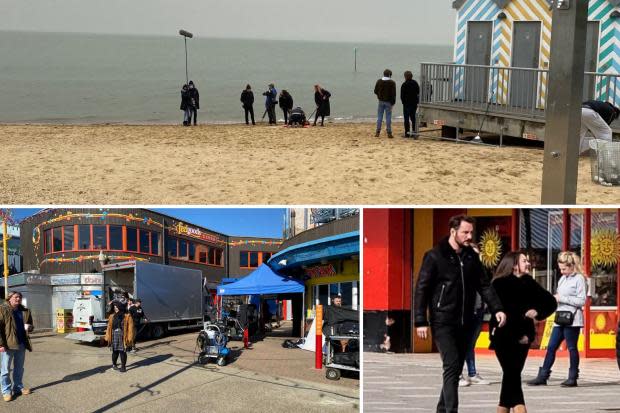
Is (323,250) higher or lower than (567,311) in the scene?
higher

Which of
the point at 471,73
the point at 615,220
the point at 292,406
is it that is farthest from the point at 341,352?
the point at 471,73

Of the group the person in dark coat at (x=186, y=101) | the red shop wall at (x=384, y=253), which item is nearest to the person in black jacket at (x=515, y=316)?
the red shop wall at (x=384, y=253)

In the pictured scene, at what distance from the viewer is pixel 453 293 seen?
4.41 metres

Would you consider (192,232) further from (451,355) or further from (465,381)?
(465,381)

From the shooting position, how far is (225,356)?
17.8ft

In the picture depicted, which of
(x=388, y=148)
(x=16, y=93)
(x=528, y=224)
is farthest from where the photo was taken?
(x=16, y=93)

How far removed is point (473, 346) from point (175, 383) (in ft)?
6.71

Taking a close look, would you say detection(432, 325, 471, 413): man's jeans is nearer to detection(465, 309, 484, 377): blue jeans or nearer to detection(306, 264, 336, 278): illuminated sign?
detection(465, 309, 484, 377): blue jeans

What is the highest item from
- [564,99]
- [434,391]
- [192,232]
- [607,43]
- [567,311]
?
[607,43]

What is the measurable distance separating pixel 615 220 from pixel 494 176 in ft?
22.0

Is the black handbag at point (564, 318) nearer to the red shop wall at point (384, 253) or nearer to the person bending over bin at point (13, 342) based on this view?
the red shop wall at point (384, 253)

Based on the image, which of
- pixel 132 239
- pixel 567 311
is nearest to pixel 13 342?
pixel 132 239

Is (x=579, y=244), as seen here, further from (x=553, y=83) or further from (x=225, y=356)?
(x=225, y=356)

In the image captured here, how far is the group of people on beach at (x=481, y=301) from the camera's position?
4.42 meters
